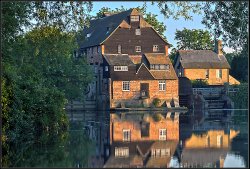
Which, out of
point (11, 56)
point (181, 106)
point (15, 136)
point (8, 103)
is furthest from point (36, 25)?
point (181, 106)

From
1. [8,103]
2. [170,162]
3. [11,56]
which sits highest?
[11,56]

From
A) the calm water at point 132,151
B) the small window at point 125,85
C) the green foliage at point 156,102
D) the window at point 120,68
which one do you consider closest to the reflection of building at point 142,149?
the calm water at point 132,151

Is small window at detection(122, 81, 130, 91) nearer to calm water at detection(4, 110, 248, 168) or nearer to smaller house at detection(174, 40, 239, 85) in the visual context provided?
smaller house at detection(174, 40, 239, 85)

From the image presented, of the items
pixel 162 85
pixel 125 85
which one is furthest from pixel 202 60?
pixel 125 85

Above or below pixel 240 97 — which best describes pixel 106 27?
above

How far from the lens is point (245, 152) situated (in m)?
20.7

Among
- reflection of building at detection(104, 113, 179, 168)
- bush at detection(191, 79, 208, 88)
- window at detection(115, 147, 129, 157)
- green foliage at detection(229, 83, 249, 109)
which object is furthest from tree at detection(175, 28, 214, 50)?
window at detection(115, 147, 129, 157)

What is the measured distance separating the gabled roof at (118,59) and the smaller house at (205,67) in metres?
14.8

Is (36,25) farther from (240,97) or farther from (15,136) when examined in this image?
(240,97)

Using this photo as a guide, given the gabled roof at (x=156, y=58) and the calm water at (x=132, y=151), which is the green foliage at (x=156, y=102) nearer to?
the gabled roof at (x=156, y=58)

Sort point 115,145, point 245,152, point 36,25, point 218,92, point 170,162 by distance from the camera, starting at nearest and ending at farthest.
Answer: point 170,162
point 245,152
point 36,25
point 115,145
point 218,92

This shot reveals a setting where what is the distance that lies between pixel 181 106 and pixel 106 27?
45.6ft

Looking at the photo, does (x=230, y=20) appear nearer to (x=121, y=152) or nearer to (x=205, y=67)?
(x=121, y=152)

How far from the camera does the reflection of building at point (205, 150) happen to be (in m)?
18.2
